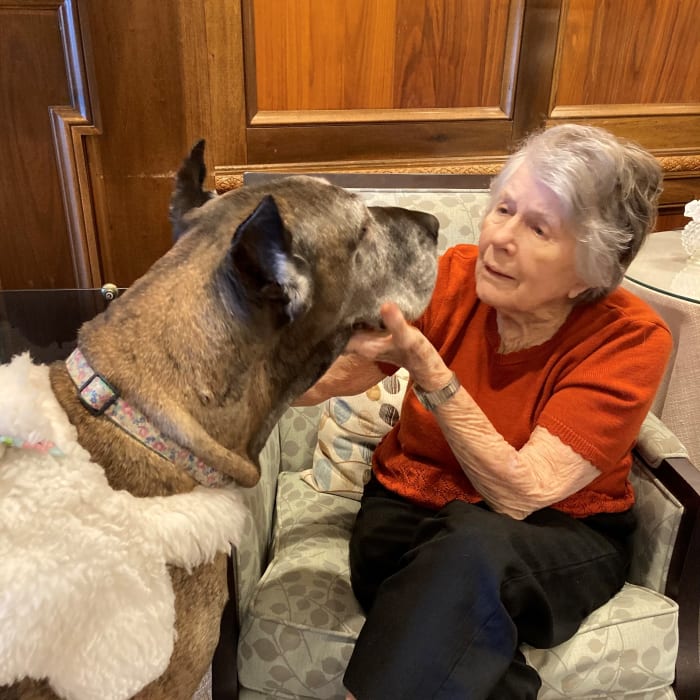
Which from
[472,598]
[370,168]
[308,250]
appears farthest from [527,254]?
[370,168]

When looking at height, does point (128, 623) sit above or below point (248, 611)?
above

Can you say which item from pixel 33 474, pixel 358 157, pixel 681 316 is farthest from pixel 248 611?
pixel 358 157

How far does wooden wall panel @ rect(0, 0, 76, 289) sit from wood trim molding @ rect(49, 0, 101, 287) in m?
0.02

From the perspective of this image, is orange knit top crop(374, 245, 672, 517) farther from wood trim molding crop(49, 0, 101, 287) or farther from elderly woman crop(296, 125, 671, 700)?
wood trim molding crop(49, 0, 101, 287)

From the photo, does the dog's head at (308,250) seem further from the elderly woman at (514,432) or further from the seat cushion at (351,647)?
the seat cushion at (351,647)

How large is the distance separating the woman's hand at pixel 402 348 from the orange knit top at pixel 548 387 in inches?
8.4

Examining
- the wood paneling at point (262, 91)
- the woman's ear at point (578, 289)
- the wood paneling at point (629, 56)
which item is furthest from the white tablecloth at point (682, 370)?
the wood paneling at point (629, 56)

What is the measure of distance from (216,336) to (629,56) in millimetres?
2384

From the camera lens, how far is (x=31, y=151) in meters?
2.08

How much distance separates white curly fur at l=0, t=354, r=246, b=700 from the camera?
770mm

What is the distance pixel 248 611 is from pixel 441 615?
0.41 metres

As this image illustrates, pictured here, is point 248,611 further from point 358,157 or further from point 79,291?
point 358,157

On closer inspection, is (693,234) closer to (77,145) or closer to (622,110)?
(622,110)

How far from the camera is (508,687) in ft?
3.95
